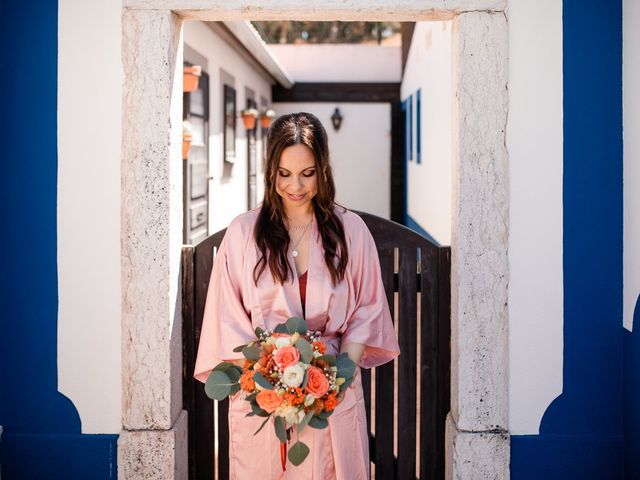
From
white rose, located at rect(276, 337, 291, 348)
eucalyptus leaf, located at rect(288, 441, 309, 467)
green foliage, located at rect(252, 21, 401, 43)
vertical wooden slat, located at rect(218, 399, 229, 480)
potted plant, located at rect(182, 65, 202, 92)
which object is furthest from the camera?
green foliage, located at rect(252, 21, 401, 43)

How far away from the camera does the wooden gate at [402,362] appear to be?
12.4 feet

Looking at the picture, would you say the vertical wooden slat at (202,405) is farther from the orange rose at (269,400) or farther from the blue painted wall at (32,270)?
the orange rose at (269,400)

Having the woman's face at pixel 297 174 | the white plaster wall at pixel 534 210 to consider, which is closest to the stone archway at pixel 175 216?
the white plaster wall at pixel 534 210

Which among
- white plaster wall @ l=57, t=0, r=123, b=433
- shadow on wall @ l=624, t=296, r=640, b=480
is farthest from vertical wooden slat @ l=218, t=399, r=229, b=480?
shadow on wall @ l=624, t=296, r=640, b=480

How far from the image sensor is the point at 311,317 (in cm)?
287

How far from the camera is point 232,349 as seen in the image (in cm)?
291

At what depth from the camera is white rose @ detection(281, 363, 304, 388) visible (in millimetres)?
2445

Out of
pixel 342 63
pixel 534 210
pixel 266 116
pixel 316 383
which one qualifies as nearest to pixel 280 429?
pixel 316 383

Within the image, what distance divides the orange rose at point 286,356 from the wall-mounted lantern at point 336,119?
13809mm

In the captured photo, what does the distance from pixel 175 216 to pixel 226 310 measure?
Answer: 2.64ft

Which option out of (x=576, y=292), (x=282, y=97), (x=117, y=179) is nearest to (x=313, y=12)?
(x=117, y=179)

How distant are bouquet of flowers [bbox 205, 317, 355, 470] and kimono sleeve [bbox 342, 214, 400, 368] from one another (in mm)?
300

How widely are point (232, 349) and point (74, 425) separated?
1.15 metres

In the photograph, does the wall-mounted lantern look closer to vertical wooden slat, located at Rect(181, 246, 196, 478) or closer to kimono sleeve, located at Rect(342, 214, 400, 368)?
vertical wooden slat, located at Rect(181, 246, 196, 478)
